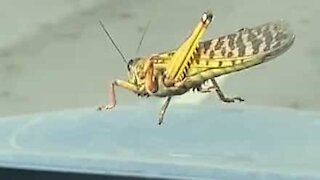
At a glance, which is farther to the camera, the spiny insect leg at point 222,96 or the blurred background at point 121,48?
the blurred background at point 121,48

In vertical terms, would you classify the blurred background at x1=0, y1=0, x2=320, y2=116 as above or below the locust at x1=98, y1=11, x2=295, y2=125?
above

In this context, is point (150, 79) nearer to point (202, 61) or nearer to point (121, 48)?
point (202, 61)

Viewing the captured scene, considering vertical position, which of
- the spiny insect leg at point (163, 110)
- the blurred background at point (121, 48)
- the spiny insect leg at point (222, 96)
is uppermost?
the blurred background at point (121, 48)

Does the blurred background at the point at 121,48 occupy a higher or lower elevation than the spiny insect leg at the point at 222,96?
higher

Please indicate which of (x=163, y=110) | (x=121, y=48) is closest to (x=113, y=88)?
(x=163, y=110)

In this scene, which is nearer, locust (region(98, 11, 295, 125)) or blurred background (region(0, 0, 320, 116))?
locust (region(98, 11, 295, 125))
